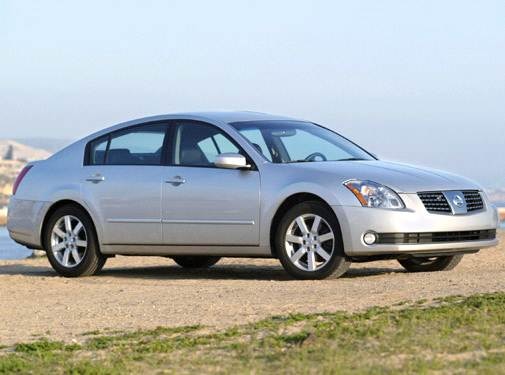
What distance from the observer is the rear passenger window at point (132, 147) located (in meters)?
12.7

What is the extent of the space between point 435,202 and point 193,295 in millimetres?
2292

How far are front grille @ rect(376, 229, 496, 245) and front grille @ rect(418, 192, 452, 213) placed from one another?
0.21m

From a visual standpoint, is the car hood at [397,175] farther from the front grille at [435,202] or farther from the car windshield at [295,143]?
the car windshield at [295,143]

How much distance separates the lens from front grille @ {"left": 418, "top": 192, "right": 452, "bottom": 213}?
37.6 feet

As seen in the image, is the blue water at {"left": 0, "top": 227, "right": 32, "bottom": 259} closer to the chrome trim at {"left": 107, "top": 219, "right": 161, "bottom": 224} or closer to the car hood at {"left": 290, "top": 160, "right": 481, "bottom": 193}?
the chrome trim at {"left": 107, "top": 219, "right": 161, "bottom": 224}

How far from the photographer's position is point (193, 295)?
1073 cm

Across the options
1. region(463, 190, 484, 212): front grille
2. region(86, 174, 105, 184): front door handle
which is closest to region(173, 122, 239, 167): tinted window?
region(86, 174, 105, 184): front door handle

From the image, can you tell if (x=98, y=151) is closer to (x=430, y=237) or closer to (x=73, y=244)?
(x=73, y=244)

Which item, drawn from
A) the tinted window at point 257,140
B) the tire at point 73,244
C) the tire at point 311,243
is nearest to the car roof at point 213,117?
the tinted window at point 257,140

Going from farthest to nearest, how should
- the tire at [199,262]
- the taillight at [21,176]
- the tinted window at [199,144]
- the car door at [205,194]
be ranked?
the tire at [199,262], the taillight at [21,176], the tinted window at [199,144], the car door at [205,194]

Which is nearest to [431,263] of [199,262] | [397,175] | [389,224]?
[397,175]

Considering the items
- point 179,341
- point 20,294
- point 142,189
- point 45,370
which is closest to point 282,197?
point 142,189

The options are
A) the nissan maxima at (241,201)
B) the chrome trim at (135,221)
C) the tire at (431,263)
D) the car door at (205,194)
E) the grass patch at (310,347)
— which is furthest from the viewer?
the tire at (431,263)

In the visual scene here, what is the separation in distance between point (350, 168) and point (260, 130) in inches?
42.2
